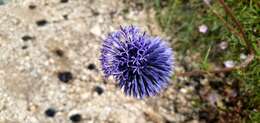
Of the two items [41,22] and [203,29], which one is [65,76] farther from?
[203,29]

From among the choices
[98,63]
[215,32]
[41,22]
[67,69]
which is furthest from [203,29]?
[41,22]

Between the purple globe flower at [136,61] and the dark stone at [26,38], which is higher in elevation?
the dark stone at [26,38]

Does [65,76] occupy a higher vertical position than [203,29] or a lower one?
lower

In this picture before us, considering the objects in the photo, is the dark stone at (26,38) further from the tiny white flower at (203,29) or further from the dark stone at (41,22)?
the tiny white flower at (203,29)

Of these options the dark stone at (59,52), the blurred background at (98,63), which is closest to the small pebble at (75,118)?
the blurred background at (98,63)

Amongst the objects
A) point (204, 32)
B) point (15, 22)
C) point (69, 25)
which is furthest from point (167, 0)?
point (15, 22)

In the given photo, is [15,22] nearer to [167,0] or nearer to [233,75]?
[167,0]

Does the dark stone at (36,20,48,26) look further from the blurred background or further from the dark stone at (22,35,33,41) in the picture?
the dark stone at (22,35,33,41)
